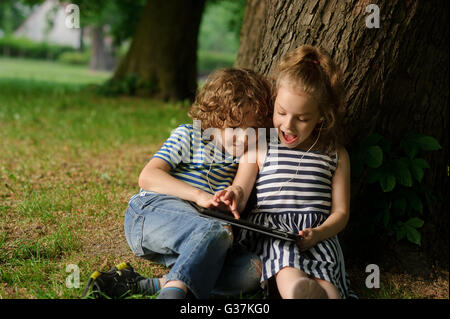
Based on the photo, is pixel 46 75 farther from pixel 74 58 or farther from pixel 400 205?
pixel 74 58

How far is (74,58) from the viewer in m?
42.5

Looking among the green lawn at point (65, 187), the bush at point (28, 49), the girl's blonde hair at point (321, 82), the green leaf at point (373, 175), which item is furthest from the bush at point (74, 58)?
the girl's blonde hair at point (321, 82)

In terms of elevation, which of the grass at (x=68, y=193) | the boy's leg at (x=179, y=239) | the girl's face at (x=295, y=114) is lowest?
the grass at (x=68, y=193)

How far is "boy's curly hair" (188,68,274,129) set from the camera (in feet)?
8.71

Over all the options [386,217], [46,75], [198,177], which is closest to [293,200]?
[198,177]

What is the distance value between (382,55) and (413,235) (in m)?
1.23

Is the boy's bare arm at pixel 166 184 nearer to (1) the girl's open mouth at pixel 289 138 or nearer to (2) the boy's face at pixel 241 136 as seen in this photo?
(2) the boy's face at pixel 241 136

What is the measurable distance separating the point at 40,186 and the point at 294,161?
7.40ft

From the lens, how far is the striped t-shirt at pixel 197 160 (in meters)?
2.70

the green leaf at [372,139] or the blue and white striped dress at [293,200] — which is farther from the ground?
the green leaf at [372,139]

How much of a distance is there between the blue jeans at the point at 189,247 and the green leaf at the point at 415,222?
4.43ft

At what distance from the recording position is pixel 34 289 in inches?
92.9

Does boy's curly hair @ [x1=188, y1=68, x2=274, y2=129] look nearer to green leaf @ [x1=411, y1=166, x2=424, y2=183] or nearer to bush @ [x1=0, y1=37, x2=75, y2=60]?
green leaf @ [x1=411, y1=166, x2=424, y2=183]
